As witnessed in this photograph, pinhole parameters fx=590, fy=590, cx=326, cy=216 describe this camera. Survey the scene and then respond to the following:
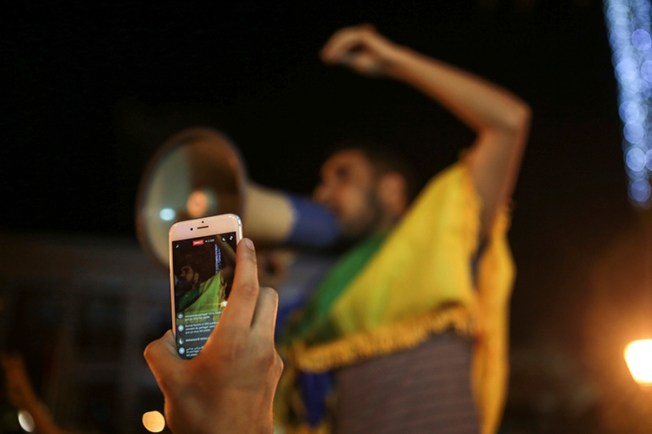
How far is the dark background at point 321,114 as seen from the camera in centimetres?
188

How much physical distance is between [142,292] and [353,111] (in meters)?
2.00

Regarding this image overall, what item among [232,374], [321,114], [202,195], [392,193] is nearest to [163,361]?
[232,374]

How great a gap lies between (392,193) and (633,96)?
1506 millimetres

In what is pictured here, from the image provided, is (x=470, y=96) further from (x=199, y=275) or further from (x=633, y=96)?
(x=633, y=96)

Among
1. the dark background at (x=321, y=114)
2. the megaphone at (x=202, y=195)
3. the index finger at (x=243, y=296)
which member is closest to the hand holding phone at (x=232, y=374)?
the index finger at (x=243, y=296)

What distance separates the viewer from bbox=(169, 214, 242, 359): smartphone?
0.60 metres

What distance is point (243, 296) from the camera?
0.50 meters

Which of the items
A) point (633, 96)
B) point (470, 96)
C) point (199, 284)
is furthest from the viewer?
point (633, 96)

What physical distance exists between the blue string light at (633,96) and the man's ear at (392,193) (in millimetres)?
1338

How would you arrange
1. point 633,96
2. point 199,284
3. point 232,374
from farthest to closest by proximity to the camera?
point 633,96 → point 199,284 → point 232,374

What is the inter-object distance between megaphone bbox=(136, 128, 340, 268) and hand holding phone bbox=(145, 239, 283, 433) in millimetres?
702

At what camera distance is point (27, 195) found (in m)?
2.27

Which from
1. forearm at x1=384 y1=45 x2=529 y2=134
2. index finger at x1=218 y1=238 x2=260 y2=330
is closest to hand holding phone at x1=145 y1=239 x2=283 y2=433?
index finger at x1=218 y1=238 x2=260 y2=330

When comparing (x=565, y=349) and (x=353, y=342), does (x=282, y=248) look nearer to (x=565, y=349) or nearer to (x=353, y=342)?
(x=353, y=342)
